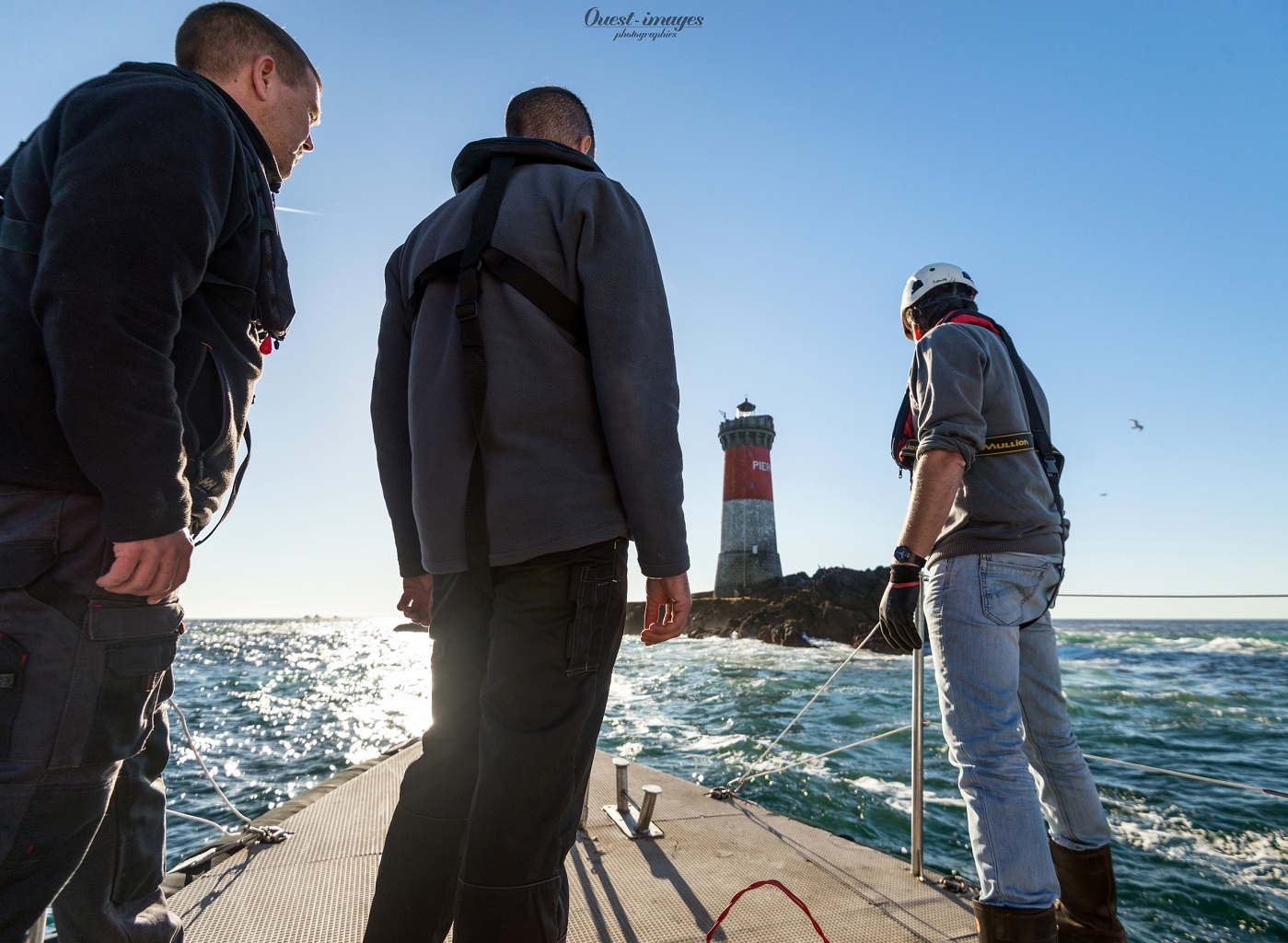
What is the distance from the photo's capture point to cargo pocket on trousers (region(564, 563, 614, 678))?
1.22 meters

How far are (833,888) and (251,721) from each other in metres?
12.8

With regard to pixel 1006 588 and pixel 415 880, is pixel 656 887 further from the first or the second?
pixel 1006 588

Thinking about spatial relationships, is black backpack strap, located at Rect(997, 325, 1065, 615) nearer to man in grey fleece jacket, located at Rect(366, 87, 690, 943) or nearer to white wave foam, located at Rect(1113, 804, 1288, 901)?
man in grey fleece jacket, located at Rect(366, 87, 690, 943)

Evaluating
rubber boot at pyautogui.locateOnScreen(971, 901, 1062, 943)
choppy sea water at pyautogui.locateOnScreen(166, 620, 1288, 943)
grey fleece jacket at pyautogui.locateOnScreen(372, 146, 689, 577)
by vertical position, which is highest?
grey fleece jacket at pyautogui.locateOnScreen(372, 146, 689, 577)

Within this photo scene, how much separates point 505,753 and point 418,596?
0.74 meters

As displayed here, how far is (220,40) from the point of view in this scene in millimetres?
1475

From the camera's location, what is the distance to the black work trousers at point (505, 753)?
116 cm

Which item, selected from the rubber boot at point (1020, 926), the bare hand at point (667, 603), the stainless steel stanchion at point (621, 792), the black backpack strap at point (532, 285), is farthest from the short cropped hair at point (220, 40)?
the stainless steel stanchion at point (621, 792)

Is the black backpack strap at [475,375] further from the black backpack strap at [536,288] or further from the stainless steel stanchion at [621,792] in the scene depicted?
the stainless steel stanchion at [621,792]

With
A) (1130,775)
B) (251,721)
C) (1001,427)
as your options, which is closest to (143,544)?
(1001,427)

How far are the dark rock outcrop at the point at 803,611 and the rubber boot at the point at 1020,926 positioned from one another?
22.1m

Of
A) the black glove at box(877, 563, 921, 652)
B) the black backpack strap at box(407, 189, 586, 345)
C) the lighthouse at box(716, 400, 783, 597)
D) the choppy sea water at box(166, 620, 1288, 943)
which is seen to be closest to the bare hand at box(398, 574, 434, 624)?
the black backpack strap at box(407, 189, 586, 345)

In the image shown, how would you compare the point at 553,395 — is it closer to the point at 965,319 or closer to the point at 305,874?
the point at 965,319

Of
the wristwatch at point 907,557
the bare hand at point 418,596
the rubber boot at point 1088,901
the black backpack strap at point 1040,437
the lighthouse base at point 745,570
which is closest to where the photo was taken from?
the bare hand at point 418,596
